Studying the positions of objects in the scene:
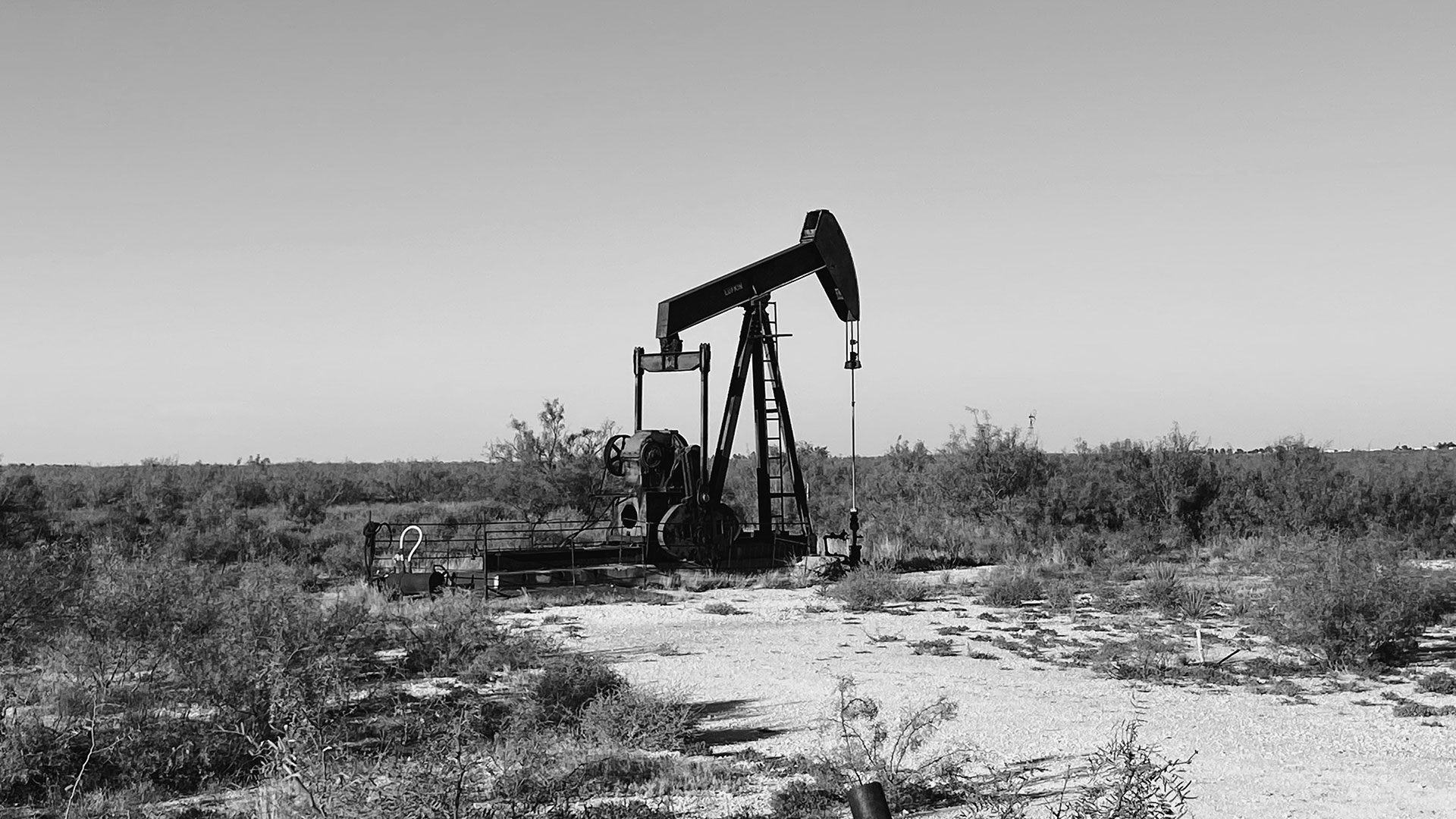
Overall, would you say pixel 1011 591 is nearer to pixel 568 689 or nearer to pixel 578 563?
pixel 578 563

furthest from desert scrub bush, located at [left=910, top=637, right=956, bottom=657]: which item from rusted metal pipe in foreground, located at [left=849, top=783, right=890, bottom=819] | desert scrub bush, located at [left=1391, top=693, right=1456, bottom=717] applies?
rusted metal pipe in foreground, located at [left=849, top=783, right=890, bottom=819]

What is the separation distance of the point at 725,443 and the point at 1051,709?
9895 mm

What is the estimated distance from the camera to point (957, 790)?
21.5ft

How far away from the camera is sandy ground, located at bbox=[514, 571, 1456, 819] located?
22.1ft

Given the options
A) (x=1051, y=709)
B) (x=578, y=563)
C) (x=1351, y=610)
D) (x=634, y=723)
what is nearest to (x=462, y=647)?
(x=634, y=723)

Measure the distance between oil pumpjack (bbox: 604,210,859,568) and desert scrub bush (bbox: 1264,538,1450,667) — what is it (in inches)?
328

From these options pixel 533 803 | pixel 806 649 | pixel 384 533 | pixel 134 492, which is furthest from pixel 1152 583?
pixel 134 492

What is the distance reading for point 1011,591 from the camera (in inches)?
606

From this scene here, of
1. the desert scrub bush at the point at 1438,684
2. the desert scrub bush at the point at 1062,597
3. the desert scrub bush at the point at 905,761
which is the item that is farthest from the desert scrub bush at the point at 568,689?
the desert scrub bush at the point at 1062,597

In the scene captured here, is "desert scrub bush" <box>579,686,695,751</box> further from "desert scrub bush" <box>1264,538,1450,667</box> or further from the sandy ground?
"desert scrub bush" <box>1264,538,1450,667</box>

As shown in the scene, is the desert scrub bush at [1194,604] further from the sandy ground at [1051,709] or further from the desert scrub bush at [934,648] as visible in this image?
the desert scrub bush at [934,648]

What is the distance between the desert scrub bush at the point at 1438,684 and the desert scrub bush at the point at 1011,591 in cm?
601

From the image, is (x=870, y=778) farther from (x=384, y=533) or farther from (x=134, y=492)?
(x=134, y=492)

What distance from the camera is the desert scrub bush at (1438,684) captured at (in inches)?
364
